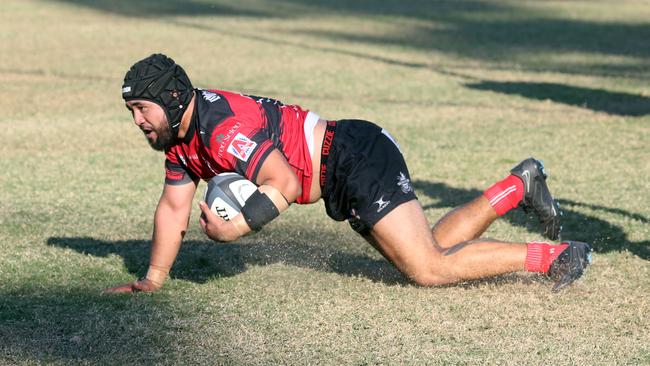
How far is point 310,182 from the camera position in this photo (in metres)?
6.12

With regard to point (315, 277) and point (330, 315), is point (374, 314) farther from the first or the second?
point (315, 277)

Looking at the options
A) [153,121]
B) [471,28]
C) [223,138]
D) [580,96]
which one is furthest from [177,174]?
[471,28]

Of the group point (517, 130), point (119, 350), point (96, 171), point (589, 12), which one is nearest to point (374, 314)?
point (119, 350)

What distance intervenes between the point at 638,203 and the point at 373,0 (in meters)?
22.5

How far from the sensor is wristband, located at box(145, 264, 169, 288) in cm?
636

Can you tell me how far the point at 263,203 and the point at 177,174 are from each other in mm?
1023

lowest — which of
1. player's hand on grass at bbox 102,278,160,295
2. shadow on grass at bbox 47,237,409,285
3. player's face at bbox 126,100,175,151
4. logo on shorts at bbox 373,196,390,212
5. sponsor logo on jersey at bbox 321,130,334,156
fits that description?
shadow on grass at bbox 47,237,409,285

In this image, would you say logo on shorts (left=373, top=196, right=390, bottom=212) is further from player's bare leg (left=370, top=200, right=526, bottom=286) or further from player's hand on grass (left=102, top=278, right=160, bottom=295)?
player's hand on grass (left=102, top=278, right=160, bottom=295)

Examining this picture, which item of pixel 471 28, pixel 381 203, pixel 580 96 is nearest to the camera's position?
pixel 381 203

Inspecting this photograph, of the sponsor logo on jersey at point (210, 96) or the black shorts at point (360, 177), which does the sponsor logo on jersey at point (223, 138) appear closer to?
the sponsor logo on jersey at point (210, 96)

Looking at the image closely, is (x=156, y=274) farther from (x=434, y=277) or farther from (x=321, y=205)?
(x=321, y=205)

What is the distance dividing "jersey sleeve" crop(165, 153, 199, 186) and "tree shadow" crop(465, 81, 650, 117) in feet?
28.5

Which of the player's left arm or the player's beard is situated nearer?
the player's left arm

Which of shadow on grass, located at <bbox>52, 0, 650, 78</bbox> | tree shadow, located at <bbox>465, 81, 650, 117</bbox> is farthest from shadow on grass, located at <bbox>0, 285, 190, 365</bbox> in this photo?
shadow on grass, located at <bbox>52, 0, 650, 78</bbox>
